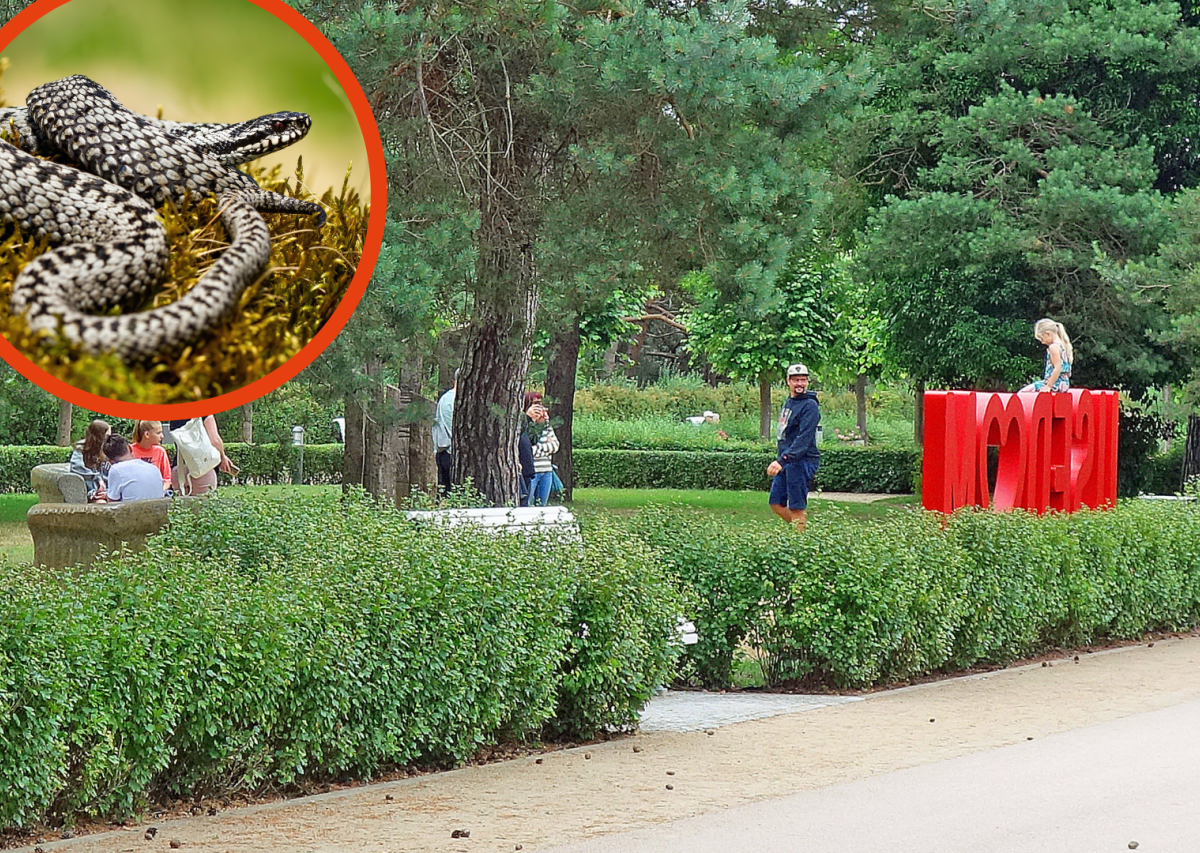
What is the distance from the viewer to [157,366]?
15.8ft

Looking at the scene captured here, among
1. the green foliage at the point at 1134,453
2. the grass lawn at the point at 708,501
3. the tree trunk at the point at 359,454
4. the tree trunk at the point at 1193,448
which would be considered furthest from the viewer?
the green foliage at the point at 1134,453

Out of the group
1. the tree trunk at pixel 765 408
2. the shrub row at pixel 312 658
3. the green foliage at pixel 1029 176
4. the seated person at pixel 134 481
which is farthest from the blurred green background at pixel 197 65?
the tree trunk at pixel 765 408

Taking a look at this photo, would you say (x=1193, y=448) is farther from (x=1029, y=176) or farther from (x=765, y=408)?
(x=765, y=408)

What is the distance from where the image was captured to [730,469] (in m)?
35.3

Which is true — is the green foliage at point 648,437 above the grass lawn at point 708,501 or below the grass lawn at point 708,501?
above

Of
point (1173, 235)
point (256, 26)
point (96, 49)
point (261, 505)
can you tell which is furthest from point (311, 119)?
point (1173, 235)

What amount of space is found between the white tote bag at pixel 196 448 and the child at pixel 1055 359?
24.6 feet

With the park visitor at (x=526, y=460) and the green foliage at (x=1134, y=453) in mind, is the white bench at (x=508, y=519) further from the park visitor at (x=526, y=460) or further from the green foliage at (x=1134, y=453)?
the green foliage at (x=1134, y=453)

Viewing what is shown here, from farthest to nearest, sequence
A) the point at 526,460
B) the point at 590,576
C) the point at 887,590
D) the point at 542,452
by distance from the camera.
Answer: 1. the point at 542,452
2. the point at 526,460
3. the point at 887,590
4. the point at 590,576

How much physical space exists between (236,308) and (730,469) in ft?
100

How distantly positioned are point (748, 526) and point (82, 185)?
6.18 metres

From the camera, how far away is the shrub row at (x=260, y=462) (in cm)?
3119

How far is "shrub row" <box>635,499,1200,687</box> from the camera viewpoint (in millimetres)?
9594

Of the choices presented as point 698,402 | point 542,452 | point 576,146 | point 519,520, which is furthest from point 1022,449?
point 698,402
